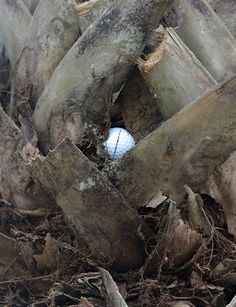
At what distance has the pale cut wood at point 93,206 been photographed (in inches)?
68.8

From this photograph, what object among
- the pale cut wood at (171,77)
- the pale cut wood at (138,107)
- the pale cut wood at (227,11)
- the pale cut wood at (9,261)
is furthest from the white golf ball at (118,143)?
the pale cut wood at (227,11)

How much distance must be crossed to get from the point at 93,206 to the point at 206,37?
2.01 ft

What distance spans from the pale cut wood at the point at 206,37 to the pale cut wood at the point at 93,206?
491 millimetres

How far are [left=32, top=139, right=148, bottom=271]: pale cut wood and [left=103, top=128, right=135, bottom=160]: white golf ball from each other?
0.51 ft

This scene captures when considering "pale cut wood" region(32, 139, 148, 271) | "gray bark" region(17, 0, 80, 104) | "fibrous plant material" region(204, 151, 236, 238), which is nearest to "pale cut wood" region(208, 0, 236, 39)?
"gray bark" region(17, 0, 80, 104)

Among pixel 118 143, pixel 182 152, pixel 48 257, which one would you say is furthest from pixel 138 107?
pixel 48 257

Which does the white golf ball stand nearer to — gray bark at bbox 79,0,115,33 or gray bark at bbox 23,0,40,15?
gray bark at bbox 79,0,115,33

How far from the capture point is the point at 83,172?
1.75m

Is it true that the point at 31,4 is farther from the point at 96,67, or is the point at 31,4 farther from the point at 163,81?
the point at 163,81

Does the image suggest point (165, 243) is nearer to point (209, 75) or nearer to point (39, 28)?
point (209, 75)

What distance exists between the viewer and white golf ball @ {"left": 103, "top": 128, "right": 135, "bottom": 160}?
1905 mm

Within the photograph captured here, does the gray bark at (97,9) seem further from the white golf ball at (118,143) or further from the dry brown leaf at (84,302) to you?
the dry brown leaf at (84,302)

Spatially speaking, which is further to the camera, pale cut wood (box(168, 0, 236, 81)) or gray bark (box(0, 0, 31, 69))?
gray bark (box(0, 0, 31, 69))

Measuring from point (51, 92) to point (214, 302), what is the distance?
27.7 inches
